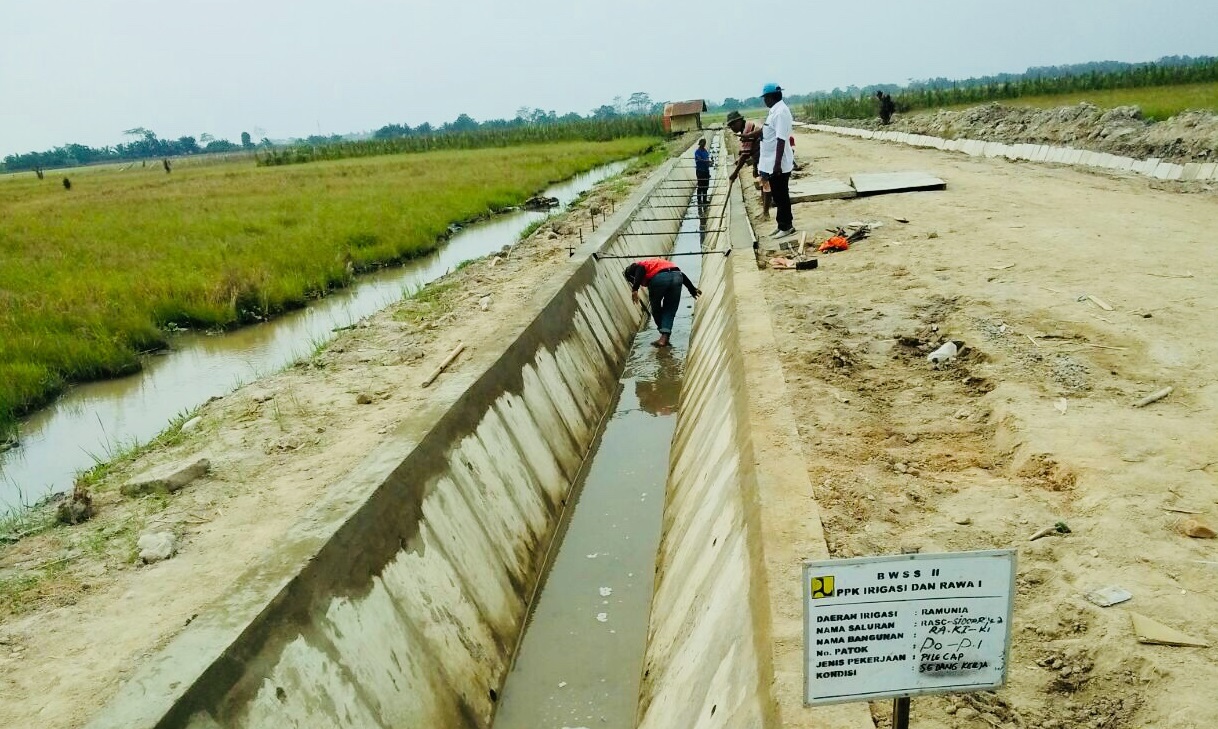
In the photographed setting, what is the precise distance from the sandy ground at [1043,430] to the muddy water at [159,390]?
6.16 metres

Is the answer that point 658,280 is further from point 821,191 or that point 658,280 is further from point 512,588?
point 821,191

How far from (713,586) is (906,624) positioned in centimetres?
216

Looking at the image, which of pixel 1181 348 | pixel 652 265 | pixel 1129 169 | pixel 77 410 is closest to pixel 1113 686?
pixel 1181 348

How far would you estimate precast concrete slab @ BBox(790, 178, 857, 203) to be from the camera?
571 inches

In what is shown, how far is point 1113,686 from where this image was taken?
2.52 metres

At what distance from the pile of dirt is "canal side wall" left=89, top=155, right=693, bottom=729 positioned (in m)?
14.9

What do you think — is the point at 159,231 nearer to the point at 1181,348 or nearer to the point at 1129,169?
the point at 1181,348

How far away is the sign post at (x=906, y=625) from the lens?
1680mm

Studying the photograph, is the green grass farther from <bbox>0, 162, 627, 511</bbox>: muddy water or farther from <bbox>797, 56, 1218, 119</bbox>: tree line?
<bbox>0, 162, 627, 511</bbox>: muddy water

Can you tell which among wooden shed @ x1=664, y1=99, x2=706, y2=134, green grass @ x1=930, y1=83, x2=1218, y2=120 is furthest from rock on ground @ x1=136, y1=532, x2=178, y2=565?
wooden shed @ x1=664, y1=99, x2=706, y2=134

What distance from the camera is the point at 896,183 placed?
575 inches

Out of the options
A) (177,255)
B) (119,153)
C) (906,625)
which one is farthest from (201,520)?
(119,153)

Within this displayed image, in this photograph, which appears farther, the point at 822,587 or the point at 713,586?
the point at 713,586

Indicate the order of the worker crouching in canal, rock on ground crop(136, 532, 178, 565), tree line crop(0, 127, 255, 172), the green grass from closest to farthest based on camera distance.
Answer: rock on ground crop(136, 532, 178, 565) → the worker crouching in canal → the green grass → tree line crop(0, 127, 255, 172)
